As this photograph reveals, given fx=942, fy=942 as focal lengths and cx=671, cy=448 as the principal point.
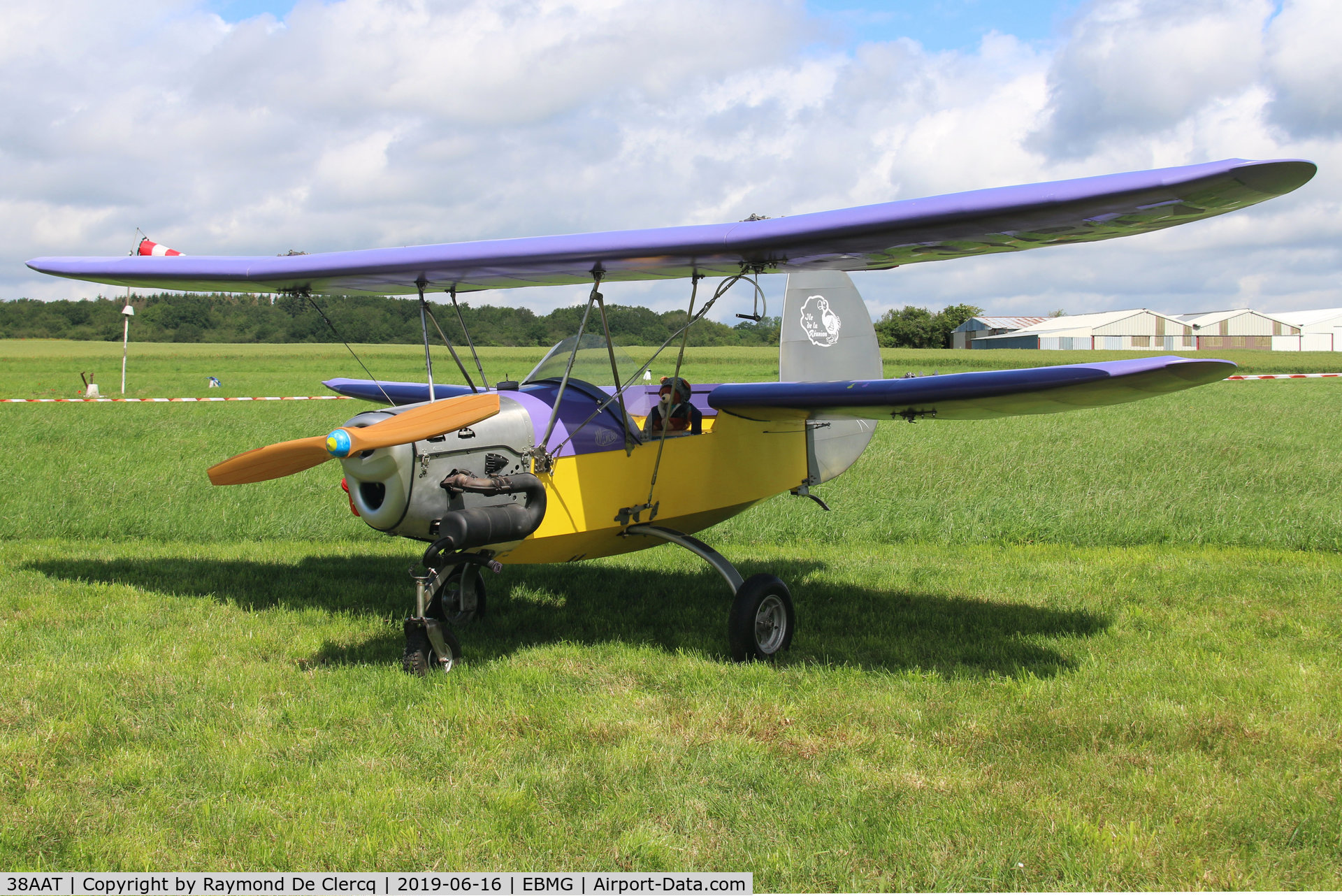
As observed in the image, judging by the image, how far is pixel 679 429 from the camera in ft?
22.5

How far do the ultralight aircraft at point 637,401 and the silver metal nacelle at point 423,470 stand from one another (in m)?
0.01

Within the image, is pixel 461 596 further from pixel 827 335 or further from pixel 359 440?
pixel 827 335

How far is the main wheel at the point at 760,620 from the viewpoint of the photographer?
6078 mm

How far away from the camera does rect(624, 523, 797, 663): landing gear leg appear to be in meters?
6.09

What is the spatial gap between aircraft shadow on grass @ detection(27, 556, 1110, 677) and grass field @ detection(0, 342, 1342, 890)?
0.05m

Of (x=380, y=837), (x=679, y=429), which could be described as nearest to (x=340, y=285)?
(x=679, y=429)

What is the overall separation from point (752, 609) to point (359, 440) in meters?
2.67

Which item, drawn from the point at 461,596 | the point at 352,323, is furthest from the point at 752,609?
the point at 352,323

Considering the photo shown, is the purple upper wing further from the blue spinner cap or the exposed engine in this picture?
the blue spinner cap

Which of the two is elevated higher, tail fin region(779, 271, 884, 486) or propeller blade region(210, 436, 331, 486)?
tail fin region(779, 271, 884, 486)

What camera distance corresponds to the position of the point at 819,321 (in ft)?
30.9
